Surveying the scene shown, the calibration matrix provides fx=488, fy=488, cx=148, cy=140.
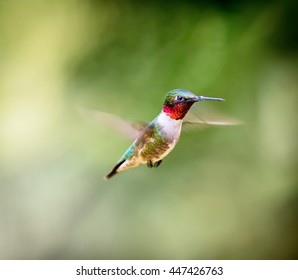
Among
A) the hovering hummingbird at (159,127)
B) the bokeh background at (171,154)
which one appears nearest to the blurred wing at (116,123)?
the hovering hummingbird at (159,127)

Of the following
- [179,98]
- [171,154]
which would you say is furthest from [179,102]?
[171,154]

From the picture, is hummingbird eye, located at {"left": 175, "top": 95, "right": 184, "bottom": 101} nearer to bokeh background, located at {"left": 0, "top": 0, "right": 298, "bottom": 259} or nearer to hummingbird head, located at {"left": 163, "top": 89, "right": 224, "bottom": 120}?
hummingbird head, located at {"left": 163, "top": 89, "right": 224, "bottom": 120}

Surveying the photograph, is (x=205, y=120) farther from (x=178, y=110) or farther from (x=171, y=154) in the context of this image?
(x=171, y=154)

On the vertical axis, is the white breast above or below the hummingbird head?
below

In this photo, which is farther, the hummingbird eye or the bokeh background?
the bokeh background

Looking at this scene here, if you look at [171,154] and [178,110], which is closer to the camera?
[178,110]

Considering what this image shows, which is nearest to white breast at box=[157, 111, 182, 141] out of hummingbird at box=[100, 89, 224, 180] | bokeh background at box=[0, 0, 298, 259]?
hummingbird at box=[100, 89, 224, 180]

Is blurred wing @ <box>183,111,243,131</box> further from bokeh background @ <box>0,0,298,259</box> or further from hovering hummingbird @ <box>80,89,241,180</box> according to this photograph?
bokeh background @ <box>0,0,298,259</box>
